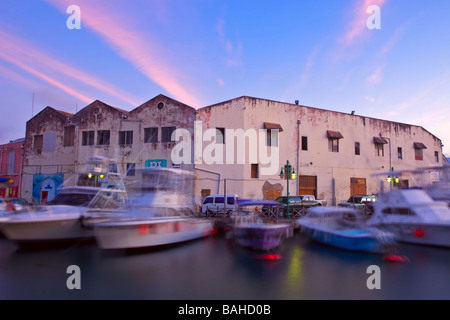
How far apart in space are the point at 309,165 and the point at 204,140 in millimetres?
10557

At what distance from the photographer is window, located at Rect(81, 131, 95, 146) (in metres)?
29.8

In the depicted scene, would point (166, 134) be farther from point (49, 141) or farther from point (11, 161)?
point (11, 161)

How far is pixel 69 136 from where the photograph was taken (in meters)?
30.6

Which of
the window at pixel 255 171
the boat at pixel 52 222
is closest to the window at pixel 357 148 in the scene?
the window at pixel 255 171

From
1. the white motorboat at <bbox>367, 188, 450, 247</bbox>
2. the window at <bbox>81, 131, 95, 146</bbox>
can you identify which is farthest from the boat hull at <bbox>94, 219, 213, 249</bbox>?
the window at <bbox>81, 131, 95, 146</bbox>

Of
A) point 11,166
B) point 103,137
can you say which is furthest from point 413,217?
point 11,166

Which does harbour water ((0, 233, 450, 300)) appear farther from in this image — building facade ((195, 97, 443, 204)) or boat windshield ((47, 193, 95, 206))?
building facade ((195, 97, 443, 204))

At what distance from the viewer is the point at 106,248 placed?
1127 centimetres

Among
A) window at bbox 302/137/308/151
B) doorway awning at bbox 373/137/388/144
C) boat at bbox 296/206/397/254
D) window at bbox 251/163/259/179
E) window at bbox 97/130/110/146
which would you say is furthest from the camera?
doorway awning at bbox 373/137/388/144

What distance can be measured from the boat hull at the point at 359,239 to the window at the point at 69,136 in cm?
2614

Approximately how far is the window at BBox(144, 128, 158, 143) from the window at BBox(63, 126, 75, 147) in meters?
7.94

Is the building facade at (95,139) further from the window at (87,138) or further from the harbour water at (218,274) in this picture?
the harbour water at (218,274)

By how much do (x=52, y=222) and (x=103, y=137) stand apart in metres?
18.7
